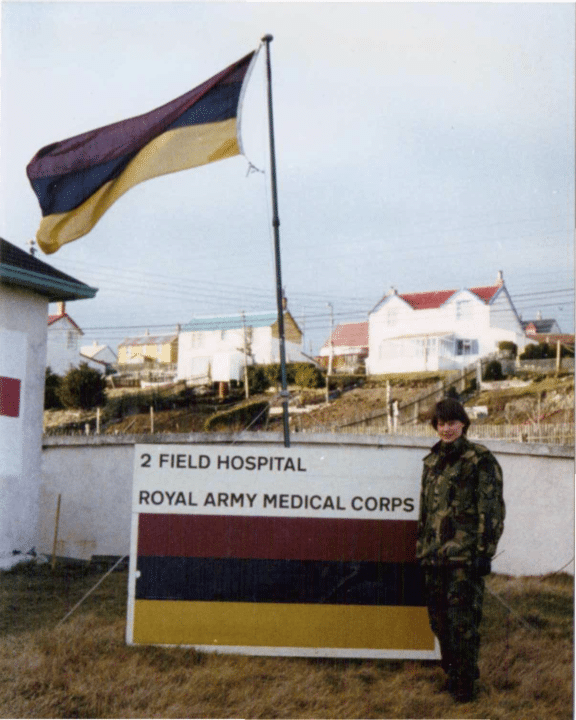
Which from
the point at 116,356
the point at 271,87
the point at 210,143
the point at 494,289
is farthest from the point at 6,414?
the point at 494,289

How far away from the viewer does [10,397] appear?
711 cm

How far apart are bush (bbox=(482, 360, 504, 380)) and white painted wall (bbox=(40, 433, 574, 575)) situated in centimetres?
109

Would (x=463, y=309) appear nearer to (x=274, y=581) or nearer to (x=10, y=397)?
(x=274, y=581)

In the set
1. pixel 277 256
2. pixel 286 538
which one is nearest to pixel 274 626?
pixel 286 538

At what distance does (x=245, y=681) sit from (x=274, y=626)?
1.28ft

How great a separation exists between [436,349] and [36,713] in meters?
5.34

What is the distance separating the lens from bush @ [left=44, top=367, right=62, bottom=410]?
7942 mm

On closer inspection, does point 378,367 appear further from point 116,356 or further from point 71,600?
point 71,600

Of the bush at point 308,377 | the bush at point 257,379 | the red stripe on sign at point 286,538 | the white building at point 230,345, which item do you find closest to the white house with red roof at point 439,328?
the bush at point 308,377

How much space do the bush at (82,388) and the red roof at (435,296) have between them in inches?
131

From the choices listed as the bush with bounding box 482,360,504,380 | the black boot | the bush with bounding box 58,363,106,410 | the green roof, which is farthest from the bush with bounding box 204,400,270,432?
the black boot

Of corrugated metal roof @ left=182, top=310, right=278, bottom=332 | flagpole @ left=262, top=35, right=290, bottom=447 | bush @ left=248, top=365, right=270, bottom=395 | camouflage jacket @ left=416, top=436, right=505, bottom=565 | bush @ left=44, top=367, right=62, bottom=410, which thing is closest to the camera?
camouflage jacket @ left=416, top=436, right=505, bottom=565

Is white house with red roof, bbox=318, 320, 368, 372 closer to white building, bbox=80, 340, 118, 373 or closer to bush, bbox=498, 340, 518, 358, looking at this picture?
bush, bbox=498, 340, 518, 358

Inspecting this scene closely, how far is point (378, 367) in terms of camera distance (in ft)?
27.0
